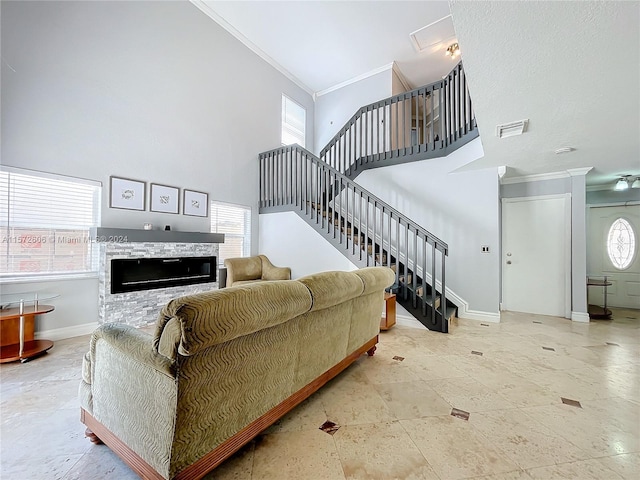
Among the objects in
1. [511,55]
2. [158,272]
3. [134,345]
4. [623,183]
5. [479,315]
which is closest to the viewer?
[134,345]

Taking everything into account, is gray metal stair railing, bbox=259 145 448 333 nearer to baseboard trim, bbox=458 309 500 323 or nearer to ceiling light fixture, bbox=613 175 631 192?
baseboard trim, bbox=458 309 500 323

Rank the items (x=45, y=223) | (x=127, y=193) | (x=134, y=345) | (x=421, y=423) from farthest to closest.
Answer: (x=127, y=193) → (x=45, y=223) → (x=421, y=423) → (x=134, y=345)

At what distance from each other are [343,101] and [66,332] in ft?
22.1

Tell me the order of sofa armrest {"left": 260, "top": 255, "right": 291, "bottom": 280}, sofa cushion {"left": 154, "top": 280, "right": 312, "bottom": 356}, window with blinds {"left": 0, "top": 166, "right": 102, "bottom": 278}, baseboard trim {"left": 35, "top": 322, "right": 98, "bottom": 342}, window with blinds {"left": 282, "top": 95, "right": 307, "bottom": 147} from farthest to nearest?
1. window with blinds {"left": 282, "top": 95, "right": 307, "bottom": 147}
2. sofa armrest {"left": 260, "top": 255, "right": 291, "bottom": 280}
3. baseboard trim {"left": 35, "top": 322, "right": 98, "bottom": 342}
4. window with blinds {"left": 0, "top": 166, "right": 102, "bottom": 278}
5. sofa cushion {"left": 154, "top": 280, "right": 312, "bottom": 356}

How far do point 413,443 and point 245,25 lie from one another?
6486mm

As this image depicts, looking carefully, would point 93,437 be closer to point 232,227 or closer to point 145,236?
point 145,236

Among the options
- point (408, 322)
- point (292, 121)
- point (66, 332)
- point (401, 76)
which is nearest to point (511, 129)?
point (408, 322)

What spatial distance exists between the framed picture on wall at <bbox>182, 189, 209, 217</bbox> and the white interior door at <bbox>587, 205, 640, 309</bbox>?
24.1 ft

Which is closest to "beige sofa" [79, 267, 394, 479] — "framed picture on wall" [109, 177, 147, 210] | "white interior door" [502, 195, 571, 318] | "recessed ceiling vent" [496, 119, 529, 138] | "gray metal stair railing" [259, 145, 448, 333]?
"gray metal stair railing" [259, 145, 448, 333]

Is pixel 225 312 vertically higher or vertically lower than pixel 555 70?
lower

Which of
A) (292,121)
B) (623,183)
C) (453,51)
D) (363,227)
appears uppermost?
(453,51)

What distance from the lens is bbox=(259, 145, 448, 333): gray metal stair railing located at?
3.51 metres

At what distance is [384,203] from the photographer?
368 cm

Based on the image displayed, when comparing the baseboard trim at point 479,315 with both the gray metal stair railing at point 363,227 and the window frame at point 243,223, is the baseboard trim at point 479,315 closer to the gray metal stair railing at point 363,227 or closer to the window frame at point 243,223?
the gray metal stair railing at point 363,227
